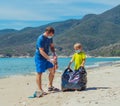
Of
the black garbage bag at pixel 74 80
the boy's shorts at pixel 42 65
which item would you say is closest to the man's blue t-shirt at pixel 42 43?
the boy's shorts at pixel 42 65

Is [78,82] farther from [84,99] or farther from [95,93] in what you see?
[84,99]

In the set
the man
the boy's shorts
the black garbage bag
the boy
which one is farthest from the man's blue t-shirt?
the boy

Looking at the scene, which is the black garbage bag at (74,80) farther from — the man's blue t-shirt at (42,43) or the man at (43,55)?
the man's blue t-shirt at (42,43)

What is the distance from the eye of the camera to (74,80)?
462 inches

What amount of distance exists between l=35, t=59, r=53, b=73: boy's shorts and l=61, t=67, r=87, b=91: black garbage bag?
0.71m

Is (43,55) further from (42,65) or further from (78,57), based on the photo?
(78,57)

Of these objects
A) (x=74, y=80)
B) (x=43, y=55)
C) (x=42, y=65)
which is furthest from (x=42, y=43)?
(x=74, y=80)

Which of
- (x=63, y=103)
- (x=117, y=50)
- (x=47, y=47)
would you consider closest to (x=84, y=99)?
(x=63, y=103)

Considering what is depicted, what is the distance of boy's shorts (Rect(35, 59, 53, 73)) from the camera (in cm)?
1130

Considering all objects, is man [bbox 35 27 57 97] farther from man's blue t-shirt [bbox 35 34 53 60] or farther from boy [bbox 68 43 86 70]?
boy [bbox 68 43 86 70]

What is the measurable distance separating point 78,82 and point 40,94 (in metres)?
1.23

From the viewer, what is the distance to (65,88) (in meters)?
11.7

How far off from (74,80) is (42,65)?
3.52ft

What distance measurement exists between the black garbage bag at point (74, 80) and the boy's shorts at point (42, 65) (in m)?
0.71
